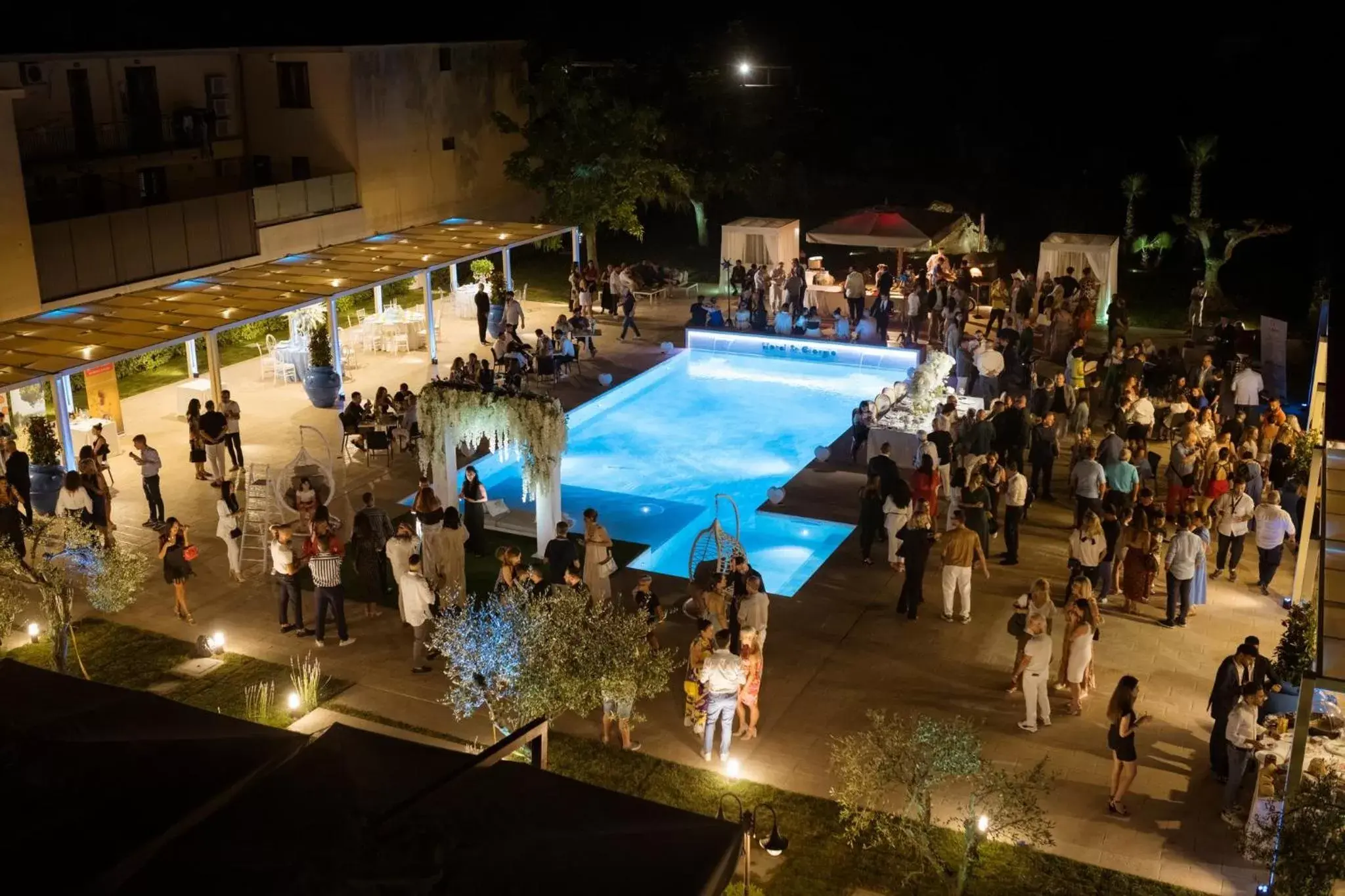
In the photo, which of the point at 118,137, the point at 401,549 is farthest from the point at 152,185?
the point at 401,549

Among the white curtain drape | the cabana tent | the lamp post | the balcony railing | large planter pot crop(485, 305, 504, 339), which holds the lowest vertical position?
the lamp post

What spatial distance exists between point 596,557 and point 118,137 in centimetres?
1943

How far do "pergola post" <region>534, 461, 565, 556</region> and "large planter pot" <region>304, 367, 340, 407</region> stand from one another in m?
7.55

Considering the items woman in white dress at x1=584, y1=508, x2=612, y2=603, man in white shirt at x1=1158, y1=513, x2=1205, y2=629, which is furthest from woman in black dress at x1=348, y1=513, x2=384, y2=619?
man in white shirt at x1=1158, y1=513, x2=1205, y2=629

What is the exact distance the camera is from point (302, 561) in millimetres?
13836

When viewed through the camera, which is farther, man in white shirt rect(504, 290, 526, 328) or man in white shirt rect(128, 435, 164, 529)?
man in white shirt rect(504, 290, 526, 328)

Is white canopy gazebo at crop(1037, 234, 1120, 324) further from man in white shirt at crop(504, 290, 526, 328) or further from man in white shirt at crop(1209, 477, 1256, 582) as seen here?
man in white shirt at crop(1209, 477, 1256, 582)

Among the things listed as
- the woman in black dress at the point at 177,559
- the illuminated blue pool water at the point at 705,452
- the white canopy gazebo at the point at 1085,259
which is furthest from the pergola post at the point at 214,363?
the white canopy gazebo at the point at 1085,259

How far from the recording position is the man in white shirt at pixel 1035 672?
1146 cm

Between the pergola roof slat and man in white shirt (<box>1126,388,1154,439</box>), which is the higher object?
the pergola roof slat

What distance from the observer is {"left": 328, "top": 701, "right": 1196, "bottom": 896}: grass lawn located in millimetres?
9703

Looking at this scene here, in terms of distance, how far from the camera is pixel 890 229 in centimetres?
2722

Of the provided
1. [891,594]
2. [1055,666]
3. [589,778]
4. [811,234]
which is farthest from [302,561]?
[811,234]

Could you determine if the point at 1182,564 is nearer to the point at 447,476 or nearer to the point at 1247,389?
the point at 1247,389
